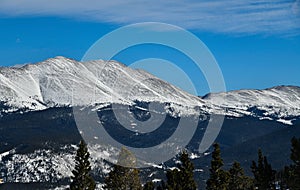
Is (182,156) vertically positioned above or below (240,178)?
above

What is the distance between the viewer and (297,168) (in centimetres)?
9675

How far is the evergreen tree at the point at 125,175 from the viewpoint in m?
95.1

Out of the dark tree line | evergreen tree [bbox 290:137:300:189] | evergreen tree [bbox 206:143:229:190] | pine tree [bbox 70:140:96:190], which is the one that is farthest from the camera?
evergreen tree [bbox 206:143:229:190]

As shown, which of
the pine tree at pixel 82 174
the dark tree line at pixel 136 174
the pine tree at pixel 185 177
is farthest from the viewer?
the pine tree at pixel 82 174

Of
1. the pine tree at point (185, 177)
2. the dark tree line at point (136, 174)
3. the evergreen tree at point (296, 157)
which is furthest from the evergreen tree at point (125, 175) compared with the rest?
the evergreen tree at point (296, 157)

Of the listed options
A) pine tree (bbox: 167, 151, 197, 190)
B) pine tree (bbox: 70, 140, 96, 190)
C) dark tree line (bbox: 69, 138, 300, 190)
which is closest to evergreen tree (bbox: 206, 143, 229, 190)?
dark tree line (bbox: 69, 138, 300, 190)

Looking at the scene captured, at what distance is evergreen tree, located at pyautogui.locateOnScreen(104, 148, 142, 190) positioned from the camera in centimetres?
9512

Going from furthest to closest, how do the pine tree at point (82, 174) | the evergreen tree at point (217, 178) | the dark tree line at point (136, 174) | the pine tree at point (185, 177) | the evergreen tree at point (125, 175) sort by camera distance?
the evergreen tree at point (217, 178), the pine tree at point (82, 174), the pine tree at point (185, 177), the dark tree line at point (136, 174), the evergreen tree at point (125, 175)

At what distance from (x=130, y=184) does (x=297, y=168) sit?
2652cm

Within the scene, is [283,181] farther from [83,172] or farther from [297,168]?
[83,172]

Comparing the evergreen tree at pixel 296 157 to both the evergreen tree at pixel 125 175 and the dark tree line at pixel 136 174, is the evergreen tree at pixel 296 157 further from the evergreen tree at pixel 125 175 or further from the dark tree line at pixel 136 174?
the evergreen tree at pixel 125 175

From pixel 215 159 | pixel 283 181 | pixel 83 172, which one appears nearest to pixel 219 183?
pixel 215 159

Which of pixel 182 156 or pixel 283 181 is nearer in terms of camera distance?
pixel 182 156

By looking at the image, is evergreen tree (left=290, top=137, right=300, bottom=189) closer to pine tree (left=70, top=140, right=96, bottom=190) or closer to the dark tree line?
the dark tree line
